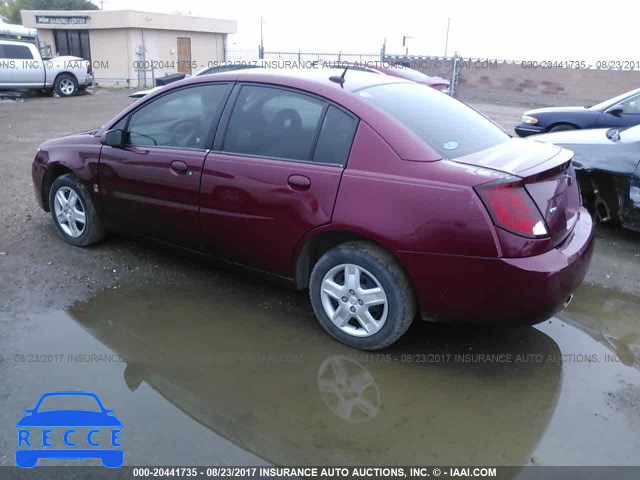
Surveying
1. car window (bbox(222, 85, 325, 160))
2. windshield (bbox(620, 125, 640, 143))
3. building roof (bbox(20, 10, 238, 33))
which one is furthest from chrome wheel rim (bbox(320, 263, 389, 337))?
building roof (bbox(20, 10, 238, 33))

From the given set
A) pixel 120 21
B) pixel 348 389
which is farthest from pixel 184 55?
pixel 348 389

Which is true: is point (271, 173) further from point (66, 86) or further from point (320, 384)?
point (66, 86)

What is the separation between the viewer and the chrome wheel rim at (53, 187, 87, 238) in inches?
191

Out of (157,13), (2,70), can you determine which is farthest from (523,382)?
(157,13)

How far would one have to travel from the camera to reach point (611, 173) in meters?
5.23

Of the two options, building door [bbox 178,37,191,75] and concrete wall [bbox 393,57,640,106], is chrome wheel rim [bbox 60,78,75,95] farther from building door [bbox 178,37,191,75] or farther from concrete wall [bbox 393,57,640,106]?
concrete wall [bbox 393,57,640,106]

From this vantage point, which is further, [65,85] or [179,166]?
[65,85]

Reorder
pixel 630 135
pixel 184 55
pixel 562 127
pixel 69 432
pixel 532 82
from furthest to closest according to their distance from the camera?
pixel 184 55
pixel 532 82
pixel 562 127
pixel 630 135
pixel 69 432

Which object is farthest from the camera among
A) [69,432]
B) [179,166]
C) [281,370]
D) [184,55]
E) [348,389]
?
[184,55]

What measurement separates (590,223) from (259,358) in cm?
227

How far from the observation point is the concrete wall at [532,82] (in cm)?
1952

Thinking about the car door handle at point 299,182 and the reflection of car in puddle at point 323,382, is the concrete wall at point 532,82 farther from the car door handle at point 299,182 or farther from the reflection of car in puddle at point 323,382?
the car door handle at point 299,182

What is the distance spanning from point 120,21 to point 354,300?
26.3 metres

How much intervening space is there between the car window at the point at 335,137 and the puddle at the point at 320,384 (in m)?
1.14
